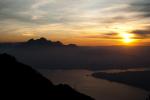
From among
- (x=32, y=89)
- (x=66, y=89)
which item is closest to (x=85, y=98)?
(x=66, y=89)

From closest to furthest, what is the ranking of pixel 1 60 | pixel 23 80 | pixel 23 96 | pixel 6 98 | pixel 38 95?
pixel 6 98, pixel 23 96, pixel 38 95, pixel 23 80, pixel 1 60

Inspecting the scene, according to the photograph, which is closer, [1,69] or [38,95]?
[38,95]

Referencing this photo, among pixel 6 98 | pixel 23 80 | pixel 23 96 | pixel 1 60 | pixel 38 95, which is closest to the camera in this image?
pixel 6 98

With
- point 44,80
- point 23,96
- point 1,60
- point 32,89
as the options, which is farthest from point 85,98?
point 1,60

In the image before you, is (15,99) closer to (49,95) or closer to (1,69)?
(49,95)

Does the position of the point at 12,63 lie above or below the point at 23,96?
above

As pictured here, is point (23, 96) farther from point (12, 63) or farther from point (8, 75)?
point (12, 63)

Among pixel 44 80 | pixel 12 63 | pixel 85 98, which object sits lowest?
pixel 85 98
